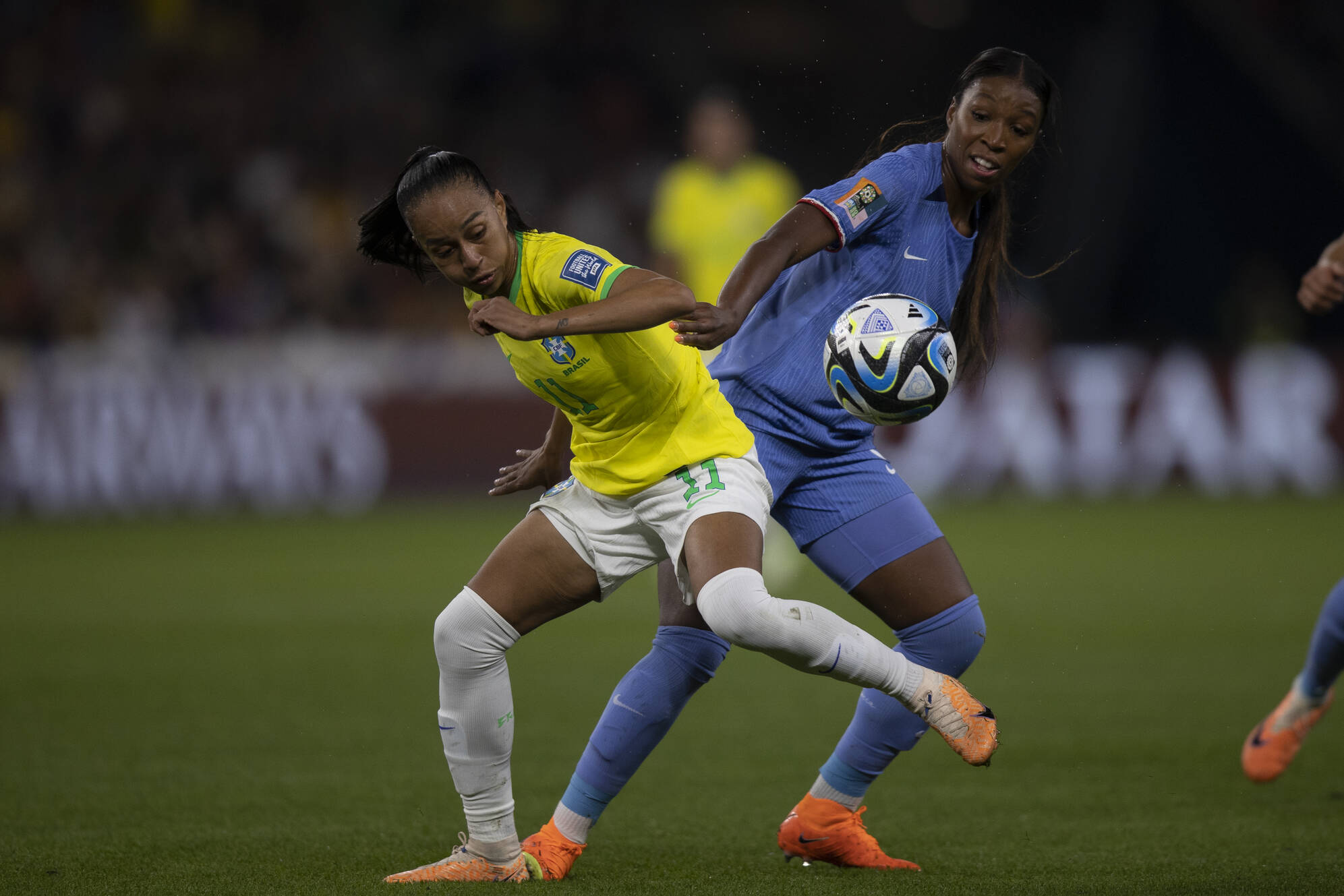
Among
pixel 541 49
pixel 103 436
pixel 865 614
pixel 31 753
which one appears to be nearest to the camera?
pixel 31 753

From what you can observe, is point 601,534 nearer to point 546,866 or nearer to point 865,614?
point 546,866

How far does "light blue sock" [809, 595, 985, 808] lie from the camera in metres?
3.58

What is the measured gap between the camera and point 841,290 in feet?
12.1

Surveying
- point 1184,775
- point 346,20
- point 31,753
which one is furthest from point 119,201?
point 1184,775

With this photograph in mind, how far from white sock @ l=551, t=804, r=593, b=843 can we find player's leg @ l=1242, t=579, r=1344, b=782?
1.98 m

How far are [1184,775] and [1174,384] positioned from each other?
28.2 feet

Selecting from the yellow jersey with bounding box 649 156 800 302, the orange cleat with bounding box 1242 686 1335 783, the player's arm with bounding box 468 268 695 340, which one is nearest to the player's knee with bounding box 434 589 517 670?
the player's arm with bounding box 468 268 695 340

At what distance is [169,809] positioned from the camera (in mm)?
4137

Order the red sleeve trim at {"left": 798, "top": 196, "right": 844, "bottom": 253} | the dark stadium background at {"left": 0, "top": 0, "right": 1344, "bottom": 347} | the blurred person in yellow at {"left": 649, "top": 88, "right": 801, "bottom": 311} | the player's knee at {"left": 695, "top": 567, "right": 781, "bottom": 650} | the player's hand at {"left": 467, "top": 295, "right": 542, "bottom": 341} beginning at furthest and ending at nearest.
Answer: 1. the dark stadium background at {"left": 0, "top": 0, "right": 1344, "bottom": 347}
2. the blurred person in yellow at {"left": 649, "top": 88, "right": 801, "bottom": 311}
3. the red sleeve trim at {"left": 798, "top": 196, "right": 844, "bottom": 253}
4. the player's knee at {"left": 695, "top": 567, "right": 781, "bottom": 650}
5. the player's hand at {"left": 467, "top": 295, "right": 542, "bottom": 341}

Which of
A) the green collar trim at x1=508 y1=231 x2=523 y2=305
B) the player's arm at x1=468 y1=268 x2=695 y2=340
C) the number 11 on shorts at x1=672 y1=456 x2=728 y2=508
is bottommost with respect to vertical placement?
the number 11 on shorts at x1=672 y1=456 x2=728 y2=508

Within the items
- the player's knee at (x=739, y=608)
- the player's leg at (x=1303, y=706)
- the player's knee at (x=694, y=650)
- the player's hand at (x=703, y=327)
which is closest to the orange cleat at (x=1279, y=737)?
the player's leg at (x=1303, y=706)

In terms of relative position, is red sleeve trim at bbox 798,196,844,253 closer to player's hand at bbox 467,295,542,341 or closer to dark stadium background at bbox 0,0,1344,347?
player's hand at bbox 467,295,542,341

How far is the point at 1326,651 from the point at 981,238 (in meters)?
1.65

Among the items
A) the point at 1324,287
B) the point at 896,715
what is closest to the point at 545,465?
the point at 896,715
